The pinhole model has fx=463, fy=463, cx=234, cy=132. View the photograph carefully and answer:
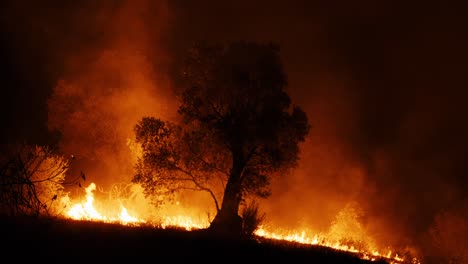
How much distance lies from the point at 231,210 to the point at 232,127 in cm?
401

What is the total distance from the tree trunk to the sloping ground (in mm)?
4468

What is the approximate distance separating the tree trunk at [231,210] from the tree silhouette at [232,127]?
0.16ft

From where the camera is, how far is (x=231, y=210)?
72.7 feet

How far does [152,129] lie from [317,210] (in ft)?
96.5

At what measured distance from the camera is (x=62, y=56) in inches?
1783

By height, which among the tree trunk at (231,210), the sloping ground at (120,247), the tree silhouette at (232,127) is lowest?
the sloping ground at (120,247)

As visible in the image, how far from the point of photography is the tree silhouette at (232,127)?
2259cm

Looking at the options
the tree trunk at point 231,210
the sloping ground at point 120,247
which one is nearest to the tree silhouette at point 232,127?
the tree trunk at point 231,210

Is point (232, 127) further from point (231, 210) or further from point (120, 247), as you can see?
point (120, 247)

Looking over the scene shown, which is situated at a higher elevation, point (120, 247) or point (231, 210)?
point (231, 210)

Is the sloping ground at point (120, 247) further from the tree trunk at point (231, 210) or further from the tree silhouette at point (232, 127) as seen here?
the tree silhouette at point (232, 127)

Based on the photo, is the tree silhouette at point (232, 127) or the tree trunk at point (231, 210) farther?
the tree silhouette at point (232, 127)

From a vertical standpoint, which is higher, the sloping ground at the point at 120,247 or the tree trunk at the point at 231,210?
the tree trunk at the point at 231,210

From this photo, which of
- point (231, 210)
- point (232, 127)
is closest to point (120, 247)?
point (231, 210)
